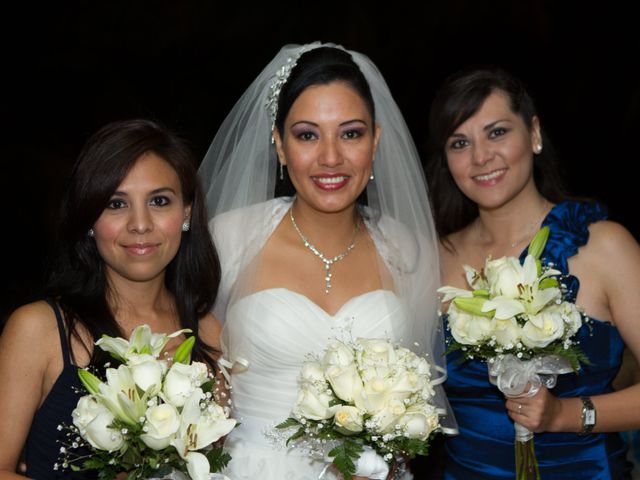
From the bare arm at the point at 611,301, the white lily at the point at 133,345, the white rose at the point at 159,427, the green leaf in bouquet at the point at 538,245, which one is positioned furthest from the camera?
the bare arm at the point at 611,301

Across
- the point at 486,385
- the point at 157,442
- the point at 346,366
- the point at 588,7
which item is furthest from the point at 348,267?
the point at 588,7

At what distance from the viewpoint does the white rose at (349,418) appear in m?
2.58

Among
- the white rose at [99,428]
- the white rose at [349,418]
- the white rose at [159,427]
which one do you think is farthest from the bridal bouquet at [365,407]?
the white rose at [99,428]

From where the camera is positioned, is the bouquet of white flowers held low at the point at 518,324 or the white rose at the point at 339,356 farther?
the bouquet of white flowers held low at the point at 518,324

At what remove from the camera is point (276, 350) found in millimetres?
3391

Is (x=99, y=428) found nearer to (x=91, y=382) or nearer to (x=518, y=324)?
(x=91, y=382)

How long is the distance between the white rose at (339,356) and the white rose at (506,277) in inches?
21.4

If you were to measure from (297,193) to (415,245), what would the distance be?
557 millimetres

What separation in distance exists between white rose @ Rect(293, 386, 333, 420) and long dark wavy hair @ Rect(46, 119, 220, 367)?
67cm

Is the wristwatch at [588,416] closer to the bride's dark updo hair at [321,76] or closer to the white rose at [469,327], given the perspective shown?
the white rose at [469,327]

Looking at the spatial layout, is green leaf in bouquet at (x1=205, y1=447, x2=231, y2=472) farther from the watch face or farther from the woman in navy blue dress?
the watch face

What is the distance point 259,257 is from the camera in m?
3.54

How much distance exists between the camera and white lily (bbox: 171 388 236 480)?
2.39 m

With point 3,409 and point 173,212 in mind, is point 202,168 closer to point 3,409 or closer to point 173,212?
point 173,212
